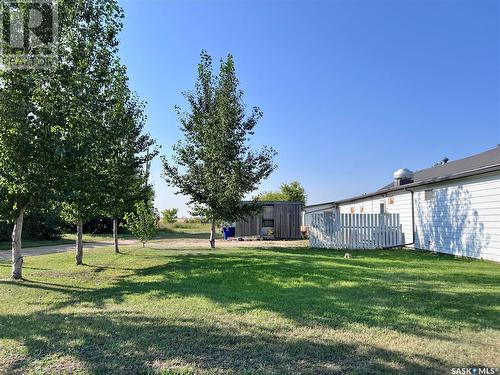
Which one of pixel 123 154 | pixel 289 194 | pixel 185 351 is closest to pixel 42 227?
pixel 123 154

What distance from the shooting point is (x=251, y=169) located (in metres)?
16.5

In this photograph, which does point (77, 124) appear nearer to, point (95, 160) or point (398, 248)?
point (95, 160)

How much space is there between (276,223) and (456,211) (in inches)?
550

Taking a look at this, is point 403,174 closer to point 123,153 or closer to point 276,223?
point 276,223

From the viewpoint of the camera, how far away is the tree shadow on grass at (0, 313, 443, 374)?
11.3 feet

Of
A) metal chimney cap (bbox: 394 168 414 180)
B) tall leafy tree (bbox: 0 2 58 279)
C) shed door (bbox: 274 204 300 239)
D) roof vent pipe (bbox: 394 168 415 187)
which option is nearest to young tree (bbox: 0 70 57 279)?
tall leafy tree (bbox: 0 2 58 279)

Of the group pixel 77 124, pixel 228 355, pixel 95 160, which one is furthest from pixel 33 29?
pixel 228 355

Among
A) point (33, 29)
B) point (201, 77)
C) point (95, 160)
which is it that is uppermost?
point (201, 77)

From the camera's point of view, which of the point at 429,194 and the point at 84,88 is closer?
the point at 84,88

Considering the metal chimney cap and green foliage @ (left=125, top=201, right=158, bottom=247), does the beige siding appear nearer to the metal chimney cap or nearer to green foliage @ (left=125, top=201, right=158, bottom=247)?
the metal chimney cap

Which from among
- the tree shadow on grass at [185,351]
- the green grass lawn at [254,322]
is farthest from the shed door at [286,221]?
the tree shadow on grass at [185,351]

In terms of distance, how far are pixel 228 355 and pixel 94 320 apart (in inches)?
89.5

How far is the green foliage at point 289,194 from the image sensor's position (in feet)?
128

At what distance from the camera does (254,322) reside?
4.77 meters
